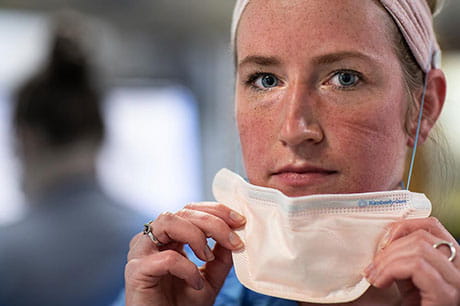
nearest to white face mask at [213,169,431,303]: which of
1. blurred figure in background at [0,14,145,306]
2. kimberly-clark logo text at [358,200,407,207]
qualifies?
kimberly-clark logo text at [358,200,407,207]

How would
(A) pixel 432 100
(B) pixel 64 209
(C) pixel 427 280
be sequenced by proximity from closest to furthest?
1. (C) pixel 427 280
2. (A) pixel 432 100
3. (B) pixel 64 209

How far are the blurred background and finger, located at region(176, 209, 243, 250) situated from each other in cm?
223

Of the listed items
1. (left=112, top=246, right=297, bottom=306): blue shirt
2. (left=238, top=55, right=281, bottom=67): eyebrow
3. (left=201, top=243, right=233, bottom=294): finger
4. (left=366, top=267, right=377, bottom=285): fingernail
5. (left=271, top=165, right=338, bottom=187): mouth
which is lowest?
(left=112, top=246, right=297, bottom=306): blue shirt

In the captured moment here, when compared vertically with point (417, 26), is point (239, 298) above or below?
below

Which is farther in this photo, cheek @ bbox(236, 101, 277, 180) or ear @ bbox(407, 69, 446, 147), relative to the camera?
ear @ bbox(407, 69, 446, 147)

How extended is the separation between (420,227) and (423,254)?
2.7 inches

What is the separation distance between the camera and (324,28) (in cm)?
94

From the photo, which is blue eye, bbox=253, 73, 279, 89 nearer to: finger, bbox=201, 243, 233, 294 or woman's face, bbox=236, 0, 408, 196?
woman's face, bbox=236, 0, 408, 196

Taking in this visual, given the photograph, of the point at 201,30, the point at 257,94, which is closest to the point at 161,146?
the point at 201,30

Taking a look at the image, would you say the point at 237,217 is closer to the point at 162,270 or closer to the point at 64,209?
the point at 162,270

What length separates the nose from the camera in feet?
2.98

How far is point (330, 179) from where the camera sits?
94 centimetres

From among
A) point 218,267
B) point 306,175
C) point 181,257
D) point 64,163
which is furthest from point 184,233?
point 64,163

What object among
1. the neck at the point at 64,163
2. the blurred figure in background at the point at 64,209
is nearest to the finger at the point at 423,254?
the blurred figure in background at the point at 64,209
